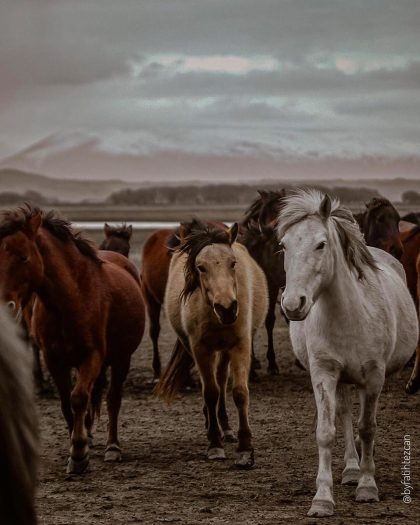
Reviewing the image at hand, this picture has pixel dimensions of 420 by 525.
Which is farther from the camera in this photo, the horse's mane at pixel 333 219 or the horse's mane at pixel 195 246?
the horse's mane at pixel 195 246

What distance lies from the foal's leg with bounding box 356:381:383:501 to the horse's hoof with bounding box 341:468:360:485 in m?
0.39

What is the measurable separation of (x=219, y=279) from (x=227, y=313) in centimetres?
28

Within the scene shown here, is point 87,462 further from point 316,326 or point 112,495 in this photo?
point 316,326

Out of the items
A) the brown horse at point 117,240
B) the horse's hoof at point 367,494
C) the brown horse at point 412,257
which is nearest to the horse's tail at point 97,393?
the horse's hoof at point 367,494

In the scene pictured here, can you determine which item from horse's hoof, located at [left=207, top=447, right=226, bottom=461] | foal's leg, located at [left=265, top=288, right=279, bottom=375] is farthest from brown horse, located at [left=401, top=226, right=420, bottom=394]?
horse's hoof, located at [left=207, top=447, right=226, bottom=461]

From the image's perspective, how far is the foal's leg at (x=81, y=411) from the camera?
21.3 feet

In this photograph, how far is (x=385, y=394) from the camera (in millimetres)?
9422

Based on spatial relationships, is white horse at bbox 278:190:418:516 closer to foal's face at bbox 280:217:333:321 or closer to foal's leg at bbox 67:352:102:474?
foal's face at bbox 280:217:333:321

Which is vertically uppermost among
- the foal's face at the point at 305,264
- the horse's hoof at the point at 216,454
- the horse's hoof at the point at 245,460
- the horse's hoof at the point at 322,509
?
the foal's face at the point at 305,264

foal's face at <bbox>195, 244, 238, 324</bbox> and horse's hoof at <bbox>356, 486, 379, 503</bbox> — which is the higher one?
foal's face at <bbox>195, 244, 238, 324</bbox>

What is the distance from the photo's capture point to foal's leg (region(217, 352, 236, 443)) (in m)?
7.54

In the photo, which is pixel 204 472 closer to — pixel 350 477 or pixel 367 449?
pixel 350 477

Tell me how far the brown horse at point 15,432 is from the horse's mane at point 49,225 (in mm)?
4713

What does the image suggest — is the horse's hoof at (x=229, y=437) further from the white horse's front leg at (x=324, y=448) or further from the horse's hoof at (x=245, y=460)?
the white horse's front leg at (x=324, y=448)
